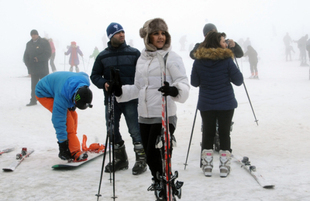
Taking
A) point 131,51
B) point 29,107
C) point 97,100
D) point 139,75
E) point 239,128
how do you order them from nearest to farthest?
1. point 139,75
2. point 131,51
3. point 239,128
4. point 29,107
5. point 97,100

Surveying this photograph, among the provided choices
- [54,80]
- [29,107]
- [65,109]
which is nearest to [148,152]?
[65,109]

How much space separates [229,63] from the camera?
13.6 ft

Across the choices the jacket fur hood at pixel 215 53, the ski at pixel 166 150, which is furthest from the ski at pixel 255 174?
the jacket fur hood at pixel 215 53

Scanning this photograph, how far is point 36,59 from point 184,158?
264 inches

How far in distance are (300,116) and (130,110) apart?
5381mm

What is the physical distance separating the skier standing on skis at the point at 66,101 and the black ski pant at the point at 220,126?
1.61 metres

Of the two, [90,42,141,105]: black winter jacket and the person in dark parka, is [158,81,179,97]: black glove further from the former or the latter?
the person in dark parka

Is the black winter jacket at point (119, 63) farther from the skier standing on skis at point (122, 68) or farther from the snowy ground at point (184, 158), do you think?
the snowy ground at point (184, 158)

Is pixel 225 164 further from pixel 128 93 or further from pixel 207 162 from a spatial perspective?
pixel 128 93

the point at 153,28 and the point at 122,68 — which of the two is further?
the point at 122,68

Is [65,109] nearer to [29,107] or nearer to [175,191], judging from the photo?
[175,191]

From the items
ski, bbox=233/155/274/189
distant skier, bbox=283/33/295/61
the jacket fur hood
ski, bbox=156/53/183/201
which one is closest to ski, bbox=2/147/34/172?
ski, bbox=156/53/183/201

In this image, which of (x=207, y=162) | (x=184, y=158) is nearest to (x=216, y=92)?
(x=207, y=162)

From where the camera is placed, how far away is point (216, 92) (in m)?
4.18
